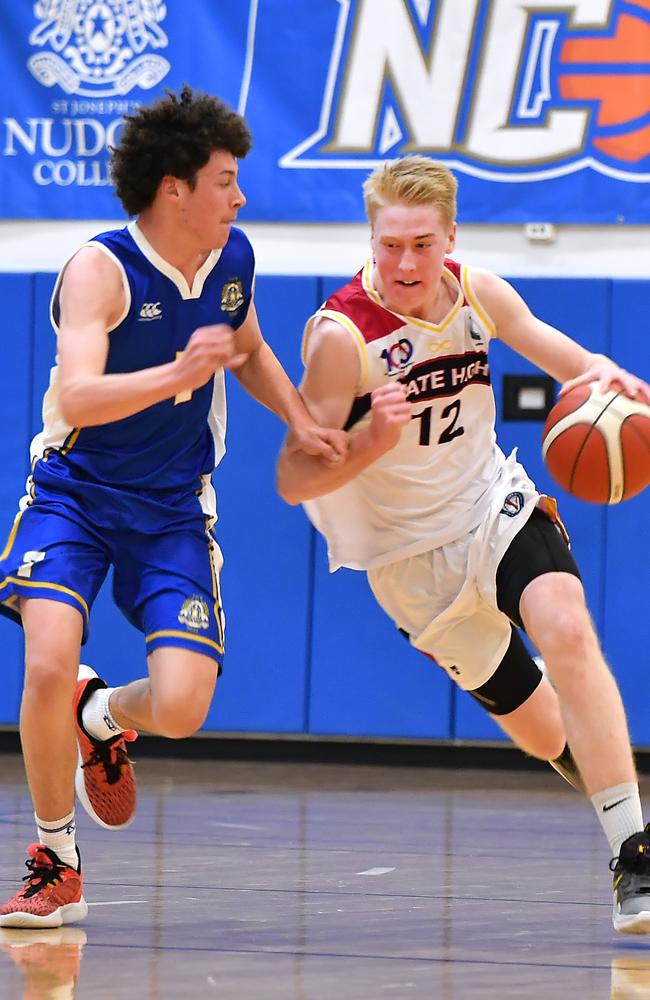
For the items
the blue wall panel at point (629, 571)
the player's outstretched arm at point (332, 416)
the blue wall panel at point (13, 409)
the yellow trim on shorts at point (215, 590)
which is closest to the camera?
the player's outstretched arm at point (332, 416)

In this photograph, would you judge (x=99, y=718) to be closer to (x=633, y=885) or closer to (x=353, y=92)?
(x=633, y=885)

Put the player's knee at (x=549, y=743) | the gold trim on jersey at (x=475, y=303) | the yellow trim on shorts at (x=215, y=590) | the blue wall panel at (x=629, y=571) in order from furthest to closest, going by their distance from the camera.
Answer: the blue wall panel at (x=629, y=571), the player's knee at (x=549, y=743), the gold trim on jersey at (x=475, y=303), the yellow trim on shorts at (x=215, y=590)

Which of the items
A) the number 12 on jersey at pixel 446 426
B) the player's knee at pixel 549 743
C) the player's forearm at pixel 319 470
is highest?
the number 12 on jersey at pixel 446 426

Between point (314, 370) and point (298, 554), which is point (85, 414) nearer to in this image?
point (314, 370)

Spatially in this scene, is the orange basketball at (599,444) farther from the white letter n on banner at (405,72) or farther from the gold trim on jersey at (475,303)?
the white letter n on banner at (405,72)

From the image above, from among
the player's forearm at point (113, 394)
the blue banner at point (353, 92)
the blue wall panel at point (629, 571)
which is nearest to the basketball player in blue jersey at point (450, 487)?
the player's forearm at point (113, 394)

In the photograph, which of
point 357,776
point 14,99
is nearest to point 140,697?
point 357,776

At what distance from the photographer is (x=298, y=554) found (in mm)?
6656

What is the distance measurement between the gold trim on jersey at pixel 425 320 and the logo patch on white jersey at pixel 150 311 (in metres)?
0.49

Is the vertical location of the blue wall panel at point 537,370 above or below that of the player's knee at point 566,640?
above

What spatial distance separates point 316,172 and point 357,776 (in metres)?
2.52

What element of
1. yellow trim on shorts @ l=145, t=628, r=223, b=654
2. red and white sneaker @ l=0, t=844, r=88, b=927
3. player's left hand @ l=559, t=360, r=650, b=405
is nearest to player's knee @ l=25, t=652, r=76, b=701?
yellow trim on shorts @ l=145, t=628, r=223, b=654

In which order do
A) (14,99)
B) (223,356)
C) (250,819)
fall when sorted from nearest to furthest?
(223,356) < (250,819) < (14,99)

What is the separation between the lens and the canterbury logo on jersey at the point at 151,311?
3.43 m
